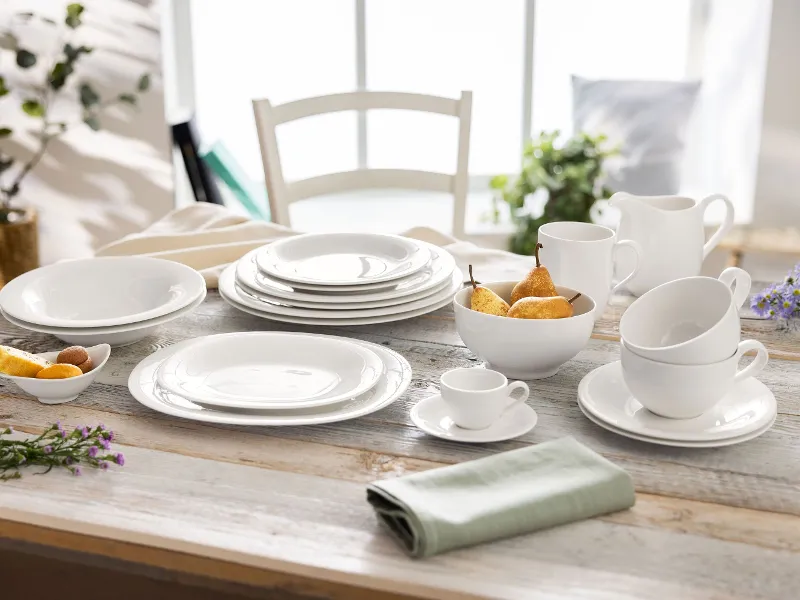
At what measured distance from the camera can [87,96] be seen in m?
2.90

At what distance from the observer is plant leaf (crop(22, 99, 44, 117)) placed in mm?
2811

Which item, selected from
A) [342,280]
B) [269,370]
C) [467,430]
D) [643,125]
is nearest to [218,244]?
[342,280]

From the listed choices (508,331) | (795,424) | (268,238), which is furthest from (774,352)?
(268,238)

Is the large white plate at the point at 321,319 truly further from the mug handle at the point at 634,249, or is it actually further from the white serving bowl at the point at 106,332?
the mug handle at the point at 634,249

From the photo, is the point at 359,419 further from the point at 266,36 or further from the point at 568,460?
the point at 266,36

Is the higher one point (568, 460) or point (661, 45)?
point (661, 45)


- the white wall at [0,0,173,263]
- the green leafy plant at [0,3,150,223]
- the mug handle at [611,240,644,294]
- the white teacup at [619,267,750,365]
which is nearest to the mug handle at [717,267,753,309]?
the white teacup at [619,267,750,365]

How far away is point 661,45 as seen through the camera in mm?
3324

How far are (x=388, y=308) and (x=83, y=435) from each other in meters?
0.48

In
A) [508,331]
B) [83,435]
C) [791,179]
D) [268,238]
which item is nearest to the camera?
[83,435]

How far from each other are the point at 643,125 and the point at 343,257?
6.61 feet

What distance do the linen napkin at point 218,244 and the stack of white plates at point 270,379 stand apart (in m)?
0.34

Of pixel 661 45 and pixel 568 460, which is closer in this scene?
pixel 568 460

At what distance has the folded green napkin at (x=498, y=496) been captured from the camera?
2.38ft
